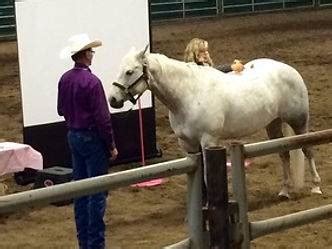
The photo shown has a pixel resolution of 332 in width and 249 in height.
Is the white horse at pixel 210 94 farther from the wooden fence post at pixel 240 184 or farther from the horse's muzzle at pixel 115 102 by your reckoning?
the wooden fence post at pixel 240 184

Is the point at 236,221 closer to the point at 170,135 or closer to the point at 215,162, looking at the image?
the point at 215,162

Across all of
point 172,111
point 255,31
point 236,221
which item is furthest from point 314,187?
point 255,31

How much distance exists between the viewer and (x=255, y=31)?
967 inches

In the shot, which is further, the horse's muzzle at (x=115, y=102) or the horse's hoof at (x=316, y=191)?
the horse's hoof at (x=316, y=191)

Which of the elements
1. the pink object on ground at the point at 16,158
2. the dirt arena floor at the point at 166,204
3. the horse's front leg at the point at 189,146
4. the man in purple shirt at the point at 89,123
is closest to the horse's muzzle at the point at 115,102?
the horse's front leg at the point at 189,146

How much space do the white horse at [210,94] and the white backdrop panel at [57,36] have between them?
6.74 ft

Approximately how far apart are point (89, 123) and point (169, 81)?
4.66ft

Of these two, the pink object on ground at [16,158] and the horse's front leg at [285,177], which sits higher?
the pink object on ground at [16,158]

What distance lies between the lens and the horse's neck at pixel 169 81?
8234 mm

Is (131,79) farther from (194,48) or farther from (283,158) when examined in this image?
(283,158)

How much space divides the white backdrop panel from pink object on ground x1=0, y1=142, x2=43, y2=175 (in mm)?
1007

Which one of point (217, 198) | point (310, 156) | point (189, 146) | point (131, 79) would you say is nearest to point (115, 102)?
point (131, 79)

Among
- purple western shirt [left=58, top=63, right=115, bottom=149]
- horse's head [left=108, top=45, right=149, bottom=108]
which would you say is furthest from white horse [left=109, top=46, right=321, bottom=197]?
purple western shirt [left=58, top=63, right=115, bottom=149]

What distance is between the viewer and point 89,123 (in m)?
7.09
